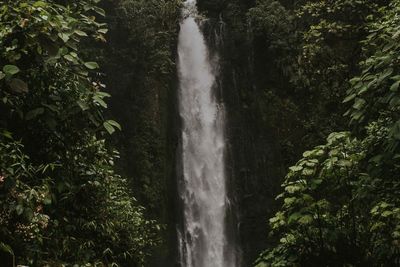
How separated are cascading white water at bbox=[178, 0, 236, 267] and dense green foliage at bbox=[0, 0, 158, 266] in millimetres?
9969

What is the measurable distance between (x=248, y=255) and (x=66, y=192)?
11.6m

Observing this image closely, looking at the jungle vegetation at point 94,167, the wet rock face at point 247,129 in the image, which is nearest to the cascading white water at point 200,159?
the wet rock face at point 247,129

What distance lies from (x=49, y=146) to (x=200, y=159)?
463 inches

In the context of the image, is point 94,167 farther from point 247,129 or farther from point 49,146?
point 247,129

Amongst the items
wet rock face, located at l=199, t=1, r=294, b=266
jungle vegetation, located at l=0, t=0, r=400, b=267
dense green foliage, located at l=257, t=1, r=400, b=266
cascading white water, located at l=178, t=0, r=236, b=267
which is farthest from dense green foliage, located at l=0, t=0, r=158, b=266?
wet rock face, located at l=199, t=1, r=294, b=266

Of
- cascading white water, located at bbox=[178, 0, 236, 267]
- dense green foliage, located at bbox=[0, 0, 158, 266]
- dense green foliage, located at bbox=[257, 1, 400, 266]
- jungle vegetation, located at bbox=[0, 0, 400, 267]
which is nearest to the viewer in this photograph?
dense green foliage, located at bbox=[0, 0, 158, 266]

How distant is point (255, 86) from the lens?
659 inches

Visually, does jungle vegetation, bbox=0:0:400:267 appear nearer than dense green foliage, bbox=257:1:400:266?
Yes

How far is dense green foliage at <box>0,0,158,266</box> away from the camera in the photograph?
10.9 feet

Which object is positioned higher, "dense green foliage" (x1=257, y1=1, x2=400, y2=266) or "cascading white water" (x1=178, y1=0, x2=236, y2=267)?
"cascading white water" (x1=178, y1=0, x2=236, y2=267)

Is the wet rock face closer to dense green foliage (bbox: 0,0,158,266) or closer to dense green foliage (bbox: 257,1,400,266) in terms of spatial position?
dense green foliage (bbox: 257,1,400,266)

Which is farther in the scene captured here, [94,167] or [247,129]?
[247,129]

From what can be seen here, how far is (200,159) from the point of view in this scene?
15680 millimetres

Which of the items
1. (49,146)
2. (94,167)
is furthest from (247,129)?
(49,146)
